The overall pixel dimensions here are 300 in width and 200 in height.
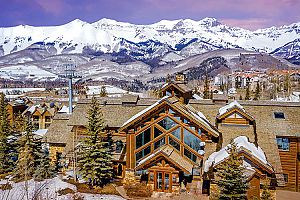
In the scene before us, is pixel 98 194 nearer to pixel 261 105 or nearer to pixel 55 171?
pixel 55 171

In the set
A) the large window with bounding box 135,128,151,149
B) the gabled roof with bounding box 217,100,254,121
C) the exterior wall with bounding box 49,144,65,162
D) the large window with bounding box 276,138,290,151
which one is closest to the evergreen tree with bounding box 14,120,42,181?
the exterior wall with bounding box 49,144,65,162

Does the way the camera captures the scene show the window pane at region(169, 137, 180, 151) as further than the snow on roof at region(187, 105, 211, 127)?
No

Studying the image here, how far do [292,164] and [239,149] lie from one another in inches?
223

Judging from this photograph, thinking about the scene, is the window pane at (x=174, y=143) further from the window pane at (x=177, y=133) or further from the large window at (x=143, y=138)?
the large window at (x=143, y=138)

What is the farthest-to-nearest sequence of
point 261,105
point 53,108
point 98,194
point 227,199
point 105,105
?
point 53,108 < point 105,105 < point 261,105 < point 98,194 < point 227,199

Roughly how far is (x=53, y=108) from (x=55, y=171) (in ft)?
79.8

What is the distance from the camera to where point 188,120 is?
25.4m

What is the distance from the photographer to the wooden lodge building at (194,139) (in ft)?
79.8

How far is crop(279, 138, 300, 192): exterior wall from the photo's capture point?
25.6 meters

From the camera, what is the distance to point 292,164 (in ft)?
84.3

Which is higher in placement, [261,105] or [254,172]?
[261,105]

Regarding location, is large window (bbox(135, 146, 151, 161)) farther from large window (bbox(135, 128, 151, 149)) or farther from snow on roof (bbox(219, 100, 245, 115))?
snow on roof (bbox(219, 100, 245, 115))

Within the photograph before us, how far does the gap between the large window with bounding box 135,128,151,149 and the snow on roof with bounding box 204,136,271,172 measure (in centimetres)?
447

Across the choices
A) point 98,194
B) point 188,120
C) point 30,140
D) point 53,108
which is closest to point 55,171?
point 30,140
